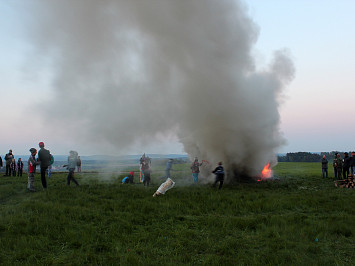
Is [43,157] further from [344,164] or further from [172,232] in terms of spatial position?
[344,164]

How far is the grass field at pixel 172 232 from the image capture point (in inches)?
227

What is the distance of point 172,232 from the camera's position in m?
7.44

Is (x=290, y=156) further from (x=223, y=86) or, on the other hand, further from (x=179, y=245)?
(x=179, y=245)

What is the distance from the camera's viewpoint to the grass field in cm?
576

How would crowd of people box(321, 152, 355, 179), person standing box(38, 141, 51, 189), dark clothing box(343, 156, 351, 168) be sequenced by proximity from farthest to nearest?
dark clothing box(343, 156, 351, 168) → crowd of people box(321, 152, 355, 179) → person standing box(38, 141, 51, 189)

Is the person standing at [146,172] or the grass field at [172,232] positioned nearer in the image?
the grass field at [172,232]

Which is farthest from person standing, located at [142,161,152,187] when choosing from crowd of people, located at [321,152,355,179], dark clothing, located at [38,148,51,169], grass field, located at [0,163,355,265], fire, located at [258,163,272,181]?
crowd of people, located at [321,152,355,179]


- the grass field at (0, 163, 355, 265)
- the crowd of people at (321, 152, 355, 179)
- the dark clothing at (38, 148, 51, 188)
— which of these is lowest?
the grass field at (0, 163, 355, 265)

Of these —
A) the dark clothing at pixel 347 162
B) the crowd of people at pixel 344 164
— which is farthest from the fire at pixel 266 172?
the dark clothing at pixel 347 162

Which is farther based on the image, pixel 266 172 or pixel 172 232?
pixel 266 172

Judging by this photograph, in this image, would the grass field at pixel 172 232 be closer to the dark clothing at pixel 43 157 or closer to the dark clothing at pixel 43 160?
the dark clothing at pixel 43 160

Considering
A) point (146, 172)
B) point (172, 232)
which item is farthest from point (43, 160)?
point (172, 232)

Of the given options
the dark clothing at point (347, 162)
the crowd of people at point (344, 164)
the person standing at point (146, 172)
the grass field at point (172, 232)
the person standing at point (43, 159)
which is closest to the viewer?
the grass field at point (172, 232)

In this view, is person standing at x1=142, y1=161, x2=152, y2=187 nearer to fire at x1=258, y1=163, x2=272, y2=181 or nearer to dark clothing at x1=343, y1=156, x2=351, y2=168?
fire at x1=258, y1=163, x2=272, y2=181
